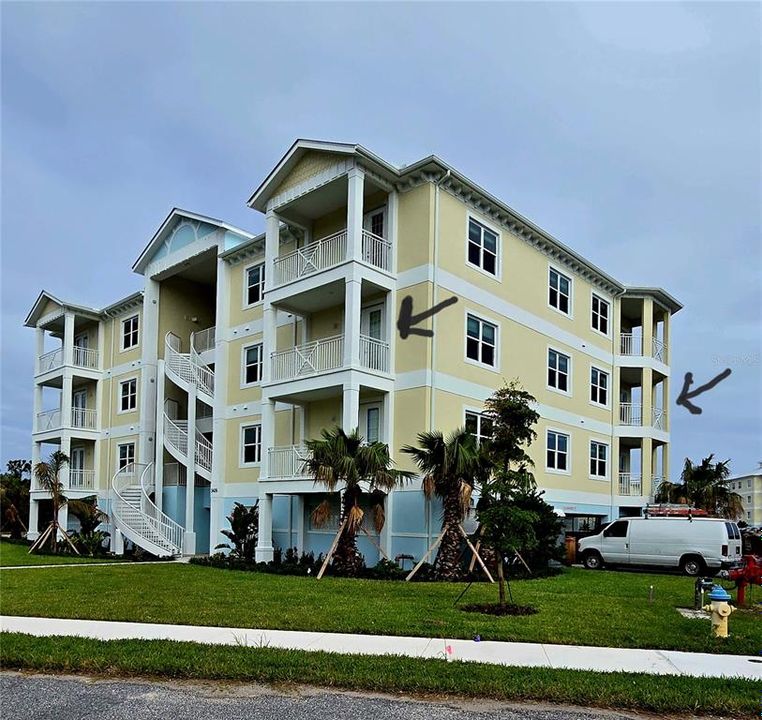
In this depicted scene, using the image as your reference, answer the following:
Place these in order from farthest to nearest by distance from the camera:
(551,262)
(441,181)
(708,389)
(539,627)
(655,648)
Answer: (551,262) → (441,181) → (708,389) → (539,627) → (655,648)

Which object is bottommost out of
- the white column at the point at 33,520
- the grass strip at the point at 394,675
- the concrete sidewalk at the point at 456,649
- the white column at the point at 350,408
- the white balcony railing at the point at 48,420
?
the white column at the point at 33,520

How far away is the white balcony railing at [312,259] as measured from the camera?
2242 centimetres

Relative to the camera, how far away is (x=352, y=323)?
2080cm

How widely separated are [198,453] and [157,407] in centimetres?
379

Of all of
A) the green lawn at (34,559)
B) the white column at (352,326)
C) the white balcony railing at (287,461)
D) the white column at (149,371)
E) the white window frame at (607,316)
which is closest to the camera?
the white column at (352,326)

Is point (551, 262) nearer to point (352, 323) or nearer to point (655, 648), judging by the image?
point (352, 323)

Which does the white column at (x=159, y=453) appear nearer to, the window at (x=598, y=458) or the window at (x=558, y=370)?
the window at (x=558, y=370)

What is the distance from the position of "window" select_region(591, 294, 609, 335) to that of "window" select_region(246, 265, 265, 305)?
44.7ft

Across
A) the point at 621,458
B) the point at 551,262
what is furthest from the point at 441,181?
the point at 621,458

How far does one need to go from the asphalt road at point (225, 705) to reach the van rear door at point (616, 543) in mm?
17493

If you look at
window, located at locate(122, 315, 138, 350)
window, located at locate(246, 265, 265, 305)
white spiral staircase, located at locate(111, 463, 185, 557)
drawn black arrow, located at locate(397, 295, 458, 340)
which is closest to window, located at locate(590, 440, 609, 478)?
drawn black arrow, located at locate(397, 295, 458, 340)

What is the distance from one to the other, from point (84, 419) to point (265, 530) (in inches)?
728

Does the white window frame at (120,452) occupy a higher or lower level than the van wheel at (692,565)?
higher

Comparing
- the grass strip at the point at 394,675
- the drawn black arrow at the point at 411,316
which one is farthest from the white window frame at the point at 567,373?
the grass strip at the point at 394,675
